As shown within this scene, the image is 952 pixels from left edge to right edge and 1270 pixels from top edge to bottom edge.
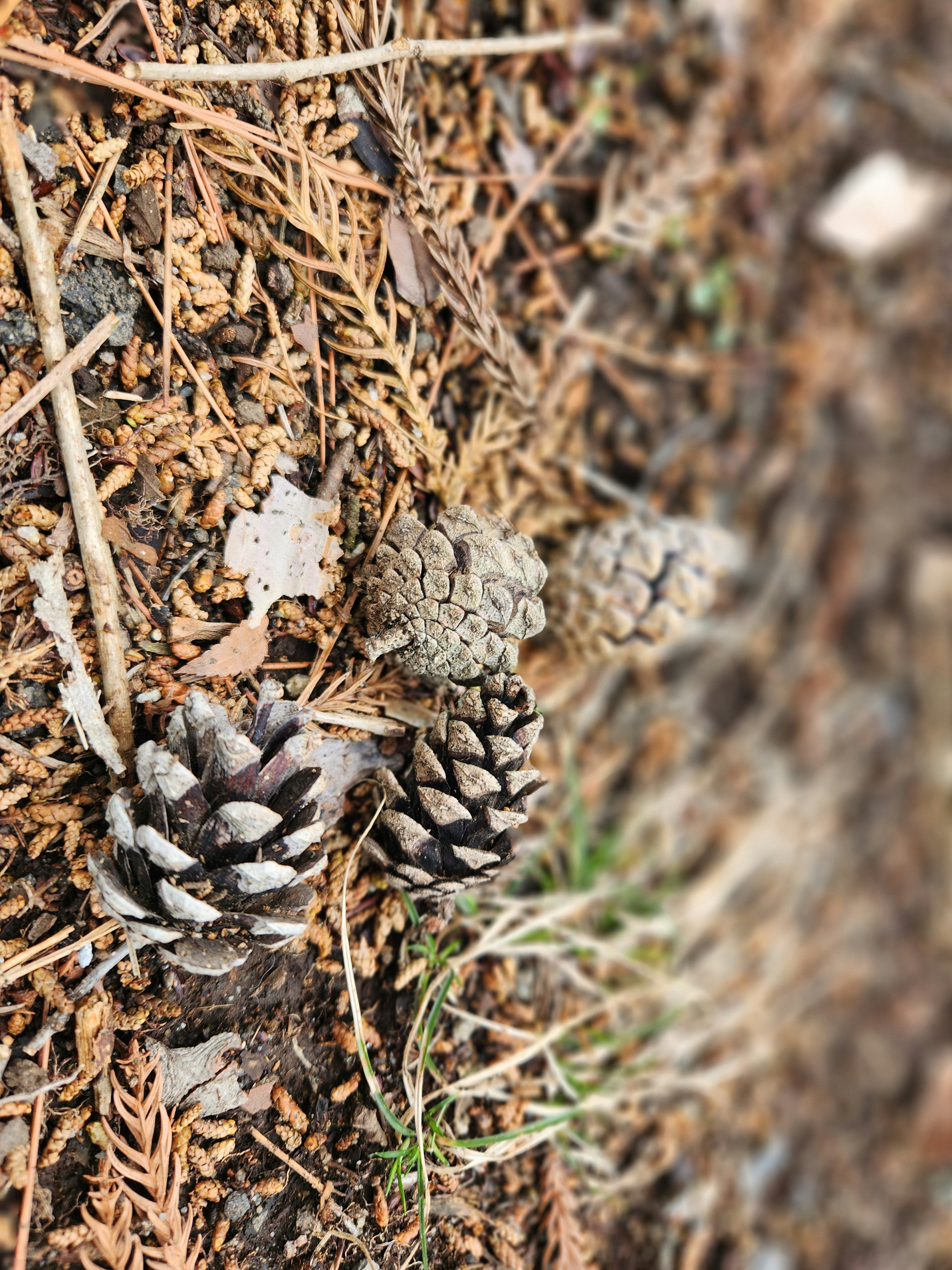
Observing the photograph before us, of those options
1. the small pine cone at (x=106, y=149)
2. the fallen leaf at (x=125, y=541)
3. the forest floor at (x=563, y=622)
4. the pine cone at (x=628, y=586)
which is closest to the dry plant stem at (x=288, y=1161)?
the forest floor at (x=563, y=622)

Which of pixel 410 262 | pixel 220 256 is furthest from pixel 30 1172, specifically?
pixel 410 262

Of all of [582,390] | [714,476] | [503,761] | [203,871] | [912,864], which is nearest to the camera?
[203,871]

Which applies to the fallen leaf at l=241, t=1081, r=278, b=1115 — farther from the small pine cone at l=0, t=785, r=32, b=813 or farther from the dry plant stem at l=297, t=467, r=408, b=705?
the dry plant stem at l=297, t=467, r=408, b=705

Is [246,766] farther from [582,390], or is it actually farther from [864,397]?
[864,397]

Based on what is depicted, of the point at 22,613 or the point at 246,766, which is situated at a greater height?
the point at 22,613

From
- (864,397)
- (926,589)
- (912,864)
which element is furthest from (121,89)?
(912,864)

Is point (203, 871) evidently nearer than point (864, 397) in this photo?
Yes

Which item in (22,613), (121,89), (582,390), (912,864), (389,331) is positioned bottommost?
(912,864)

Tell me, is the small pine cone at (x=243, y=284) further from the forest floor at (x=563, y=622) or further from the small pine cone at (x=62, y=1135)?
the small pine cone at (x=62, y=1135)

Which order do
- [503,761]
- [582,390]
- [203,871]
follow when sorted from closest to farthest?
[203,871]
[503,761]
[582,390]
